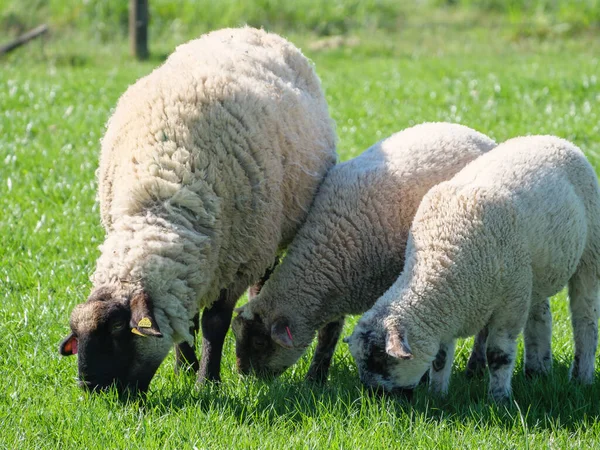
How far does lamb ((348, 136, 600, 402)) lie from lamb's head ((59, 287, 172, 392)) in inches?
40.2

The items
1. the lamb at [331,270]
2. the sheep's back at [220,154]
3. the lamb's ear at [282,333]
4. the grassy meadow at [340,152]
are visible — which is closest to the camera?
the grassy meadow at [340,152]

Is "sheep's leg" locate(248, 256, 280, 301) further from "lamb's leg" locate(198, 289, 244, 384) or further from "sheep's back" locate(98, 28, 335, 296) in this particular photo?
"lamb's leg" locate(198, 289, 244, 384)

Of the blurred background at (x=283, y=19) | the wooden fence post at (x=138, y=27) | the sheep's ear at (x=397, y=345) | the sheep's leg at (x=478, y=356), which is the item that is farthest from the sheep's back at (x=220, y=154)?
the blurred background at (x=283, y=19)

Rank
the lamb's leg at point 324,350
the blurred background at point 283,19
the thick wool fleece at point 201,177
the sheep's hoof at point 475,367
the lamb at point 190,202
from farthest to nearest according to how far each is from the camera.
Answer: the blurred background at point 283,19
the sheep's hoof at point 475,367
the lamb's leg at point 324,350
the thick wool fleece at point 201,177
the lamb at point 190,202

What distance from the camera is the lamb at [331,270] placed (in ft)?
16.6

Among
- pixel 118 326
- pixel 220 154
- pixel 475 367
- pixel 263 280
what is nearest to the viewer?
pixel 118 326

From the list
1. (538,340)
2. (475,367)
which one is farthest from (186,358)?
(538,340)

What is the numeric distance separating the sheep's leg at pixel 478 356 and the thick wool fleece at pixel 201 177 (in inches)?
49.4

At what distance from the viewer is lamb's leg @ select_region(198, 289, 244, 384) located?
4.88 metres

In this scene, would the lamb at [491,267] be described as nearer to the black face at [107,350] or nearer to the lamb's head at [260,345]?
the lamb's head at [260,345]

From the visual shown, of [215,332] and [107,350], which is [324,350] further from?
[107,350]

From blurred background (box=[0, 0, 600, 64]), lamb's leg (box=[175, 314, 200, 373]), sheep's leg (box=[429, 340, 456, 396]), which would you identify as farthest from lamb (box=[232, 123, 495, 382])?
blurred background (box=[0, 0, 600, 64])

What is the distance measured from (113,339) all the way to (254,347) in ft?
3.20

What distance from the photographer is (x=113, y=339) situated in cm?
436
